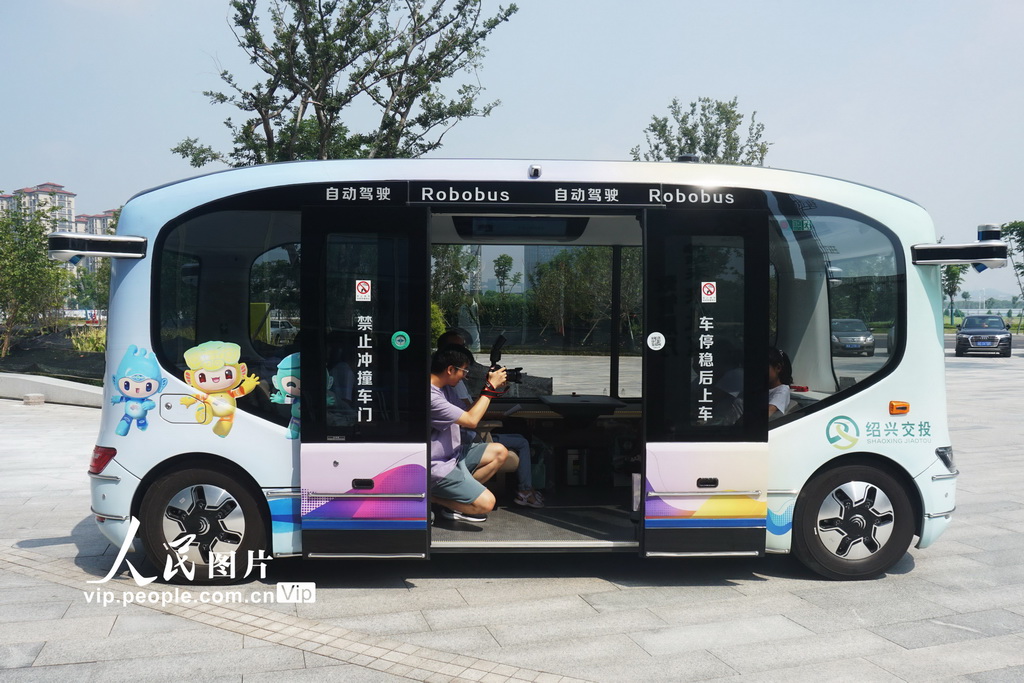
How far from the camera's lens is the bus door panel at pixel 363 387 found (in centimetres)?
546

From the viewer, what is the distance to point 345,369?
5.48m

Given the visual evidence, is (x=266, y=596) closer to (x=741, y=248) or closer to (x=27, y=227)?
(x=741, y=248)

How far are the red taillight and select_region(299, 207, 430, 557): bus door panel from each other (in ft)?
4.14

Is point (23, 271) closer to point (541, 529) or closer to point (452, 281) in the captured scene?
point (452, 281)

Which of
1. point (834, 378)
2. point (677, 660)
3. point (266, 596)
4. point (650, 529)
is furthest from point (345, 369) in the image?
point (834, 378)

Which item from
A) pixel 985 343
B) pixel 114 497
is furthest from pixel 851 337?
pixel 985 343

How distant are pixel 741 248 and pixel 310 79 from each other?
12557 millimetres

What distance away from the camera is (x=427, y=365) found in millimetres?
5469

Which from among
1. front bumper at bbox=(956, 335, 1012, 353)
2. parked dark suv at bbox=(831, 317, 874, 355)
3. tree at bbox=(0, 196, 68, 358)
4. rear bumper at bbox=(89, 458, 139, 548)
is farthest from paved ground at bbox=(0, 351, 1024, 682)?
front bumper at bbox=(956, 335, 1012, 353)

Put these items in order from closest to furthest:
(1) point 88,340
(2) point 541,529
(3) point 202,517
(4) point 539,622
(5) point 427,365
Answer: (4) point 539,622 → (5) point 427,365 → (3) point 202,517 → (2) point 541,529 → (1) point 88,340

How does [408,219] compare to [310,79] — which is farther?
[310,79]

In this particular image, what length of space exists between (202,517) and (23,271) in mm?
18683

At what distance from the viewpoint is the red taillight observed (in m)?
5.56

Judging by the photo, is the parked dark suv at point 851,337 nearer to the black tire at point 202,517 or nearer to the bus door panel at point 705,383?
the bus door panel at point 705,383
